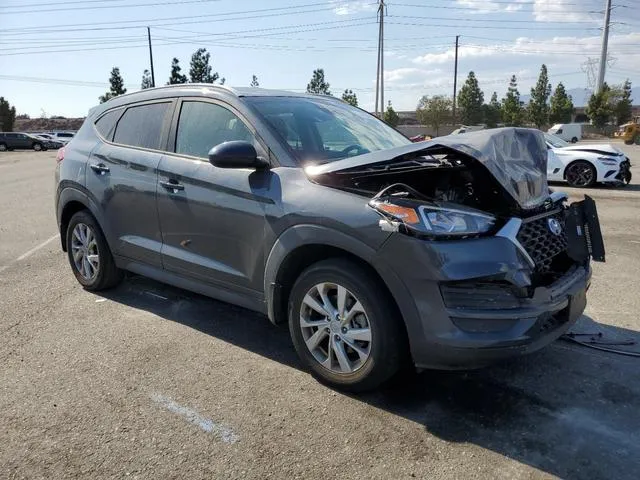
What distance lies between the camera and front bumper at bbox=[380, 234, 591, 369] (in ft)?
9.39

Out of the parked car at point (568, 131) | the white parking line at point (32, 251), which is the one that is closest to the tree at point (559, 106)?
the parked car at point (568, 131)

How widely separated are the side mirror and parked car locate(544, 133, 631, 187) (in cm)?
1181

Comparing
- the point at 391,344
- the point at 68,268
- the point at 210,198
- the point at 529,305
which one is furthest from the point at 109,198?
the point at 529,305

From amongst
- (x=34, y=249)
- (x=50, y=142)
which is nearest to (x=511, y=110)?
(x=50, y=142)

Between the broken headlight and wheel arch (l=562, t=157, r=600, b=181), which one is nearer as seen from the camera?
the broken headlight

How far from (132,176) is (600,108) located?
73.8 meters

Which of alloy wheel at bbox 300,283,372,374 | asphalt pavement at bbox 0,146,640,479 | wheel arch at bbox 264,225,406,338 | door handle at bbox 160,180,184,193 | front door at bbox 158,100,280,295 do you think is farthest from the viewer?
door handle at bbox 160,180,184,193

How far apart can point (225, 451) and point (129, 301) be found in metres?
2.69

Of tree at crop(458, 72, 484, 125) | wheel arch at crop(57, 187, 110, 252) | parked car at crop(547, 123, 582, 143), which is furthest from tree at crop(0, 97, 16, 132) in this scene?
wheel arch at crop(57, 187, 110, 252)

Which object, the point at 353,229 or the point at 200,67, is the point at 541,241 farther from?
the point at 200,67

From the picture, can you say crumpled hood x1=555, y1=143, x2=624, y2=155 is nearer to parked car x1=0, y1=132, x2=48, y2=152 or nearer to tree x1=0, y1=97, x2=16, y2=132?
parked car x1=0, y1=132, x2=48, y2=152

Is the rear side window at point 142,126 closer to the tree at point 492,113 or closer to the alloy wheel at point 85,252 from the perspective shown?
the alloy wheel at point 85,252

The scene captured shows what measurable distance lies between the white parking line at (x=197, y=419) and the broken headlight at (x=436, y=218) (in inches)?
55.5

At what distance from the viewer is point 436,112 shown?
74688mm
